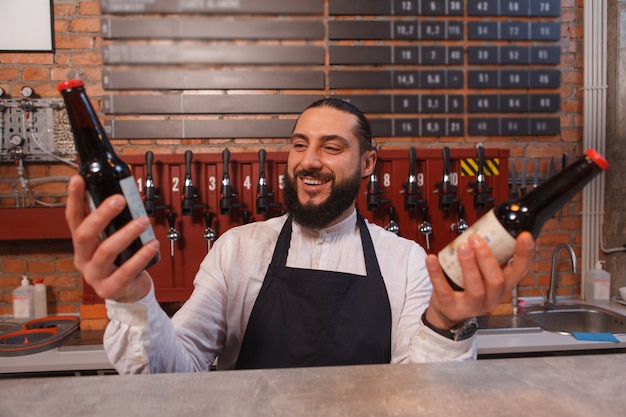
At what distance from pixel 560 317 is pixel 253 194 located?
5.54 feet

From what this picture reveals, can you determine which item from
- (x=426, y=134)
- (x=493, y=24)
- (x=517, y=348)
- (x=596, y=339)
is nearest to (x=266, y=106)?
(x=426, y=134)

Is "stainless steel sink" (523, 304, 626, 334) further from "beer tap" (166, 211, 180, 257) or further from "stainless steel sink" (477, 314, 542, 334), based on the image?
"beer tap" (166, 211, 180, 257)

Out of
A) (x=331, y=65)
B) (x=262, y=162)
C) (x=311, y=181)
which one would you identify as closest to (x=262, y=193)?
(x=262, y=162)

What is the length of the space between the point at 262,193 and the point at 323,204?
62 centimetres

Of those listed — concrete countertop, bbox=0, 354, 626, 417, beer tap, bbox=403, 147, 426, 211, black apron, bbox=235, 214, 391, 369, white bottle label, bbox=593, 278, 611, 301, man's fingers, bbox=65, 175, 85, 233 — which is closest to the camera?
concrete countertop, bbox=0, 354, 626, 417

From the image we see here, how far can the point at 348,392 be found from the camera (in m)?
0.54

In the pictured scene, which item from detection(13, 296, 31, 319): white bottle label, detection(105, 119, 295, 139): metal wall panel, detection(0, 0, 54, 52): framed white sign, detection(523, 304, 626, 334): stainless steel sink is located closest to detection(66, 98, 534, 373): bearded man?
detection(105, 119, 295, 139): metal wall panel

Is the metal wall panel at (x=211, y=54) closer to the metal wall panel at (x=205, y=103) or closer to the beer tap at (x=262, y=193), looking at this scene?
the metal wall panel at (x=205, y=103)

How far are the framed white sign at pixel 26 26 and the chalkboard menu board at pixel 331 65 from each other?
0.28m

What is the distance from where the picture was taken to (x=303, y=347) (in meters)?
1.25

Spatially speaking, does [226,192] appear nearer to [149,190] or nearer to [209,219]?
[209,219]

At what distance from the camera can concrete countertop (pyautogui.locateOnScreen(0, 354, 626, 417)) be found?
503mm

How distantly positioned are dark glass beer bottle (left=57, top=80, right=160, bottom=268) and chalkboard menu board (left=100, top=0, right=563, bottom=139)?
1.60 metres

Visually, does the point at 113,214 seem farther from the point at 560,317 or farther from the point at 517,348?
the point at 560,317
